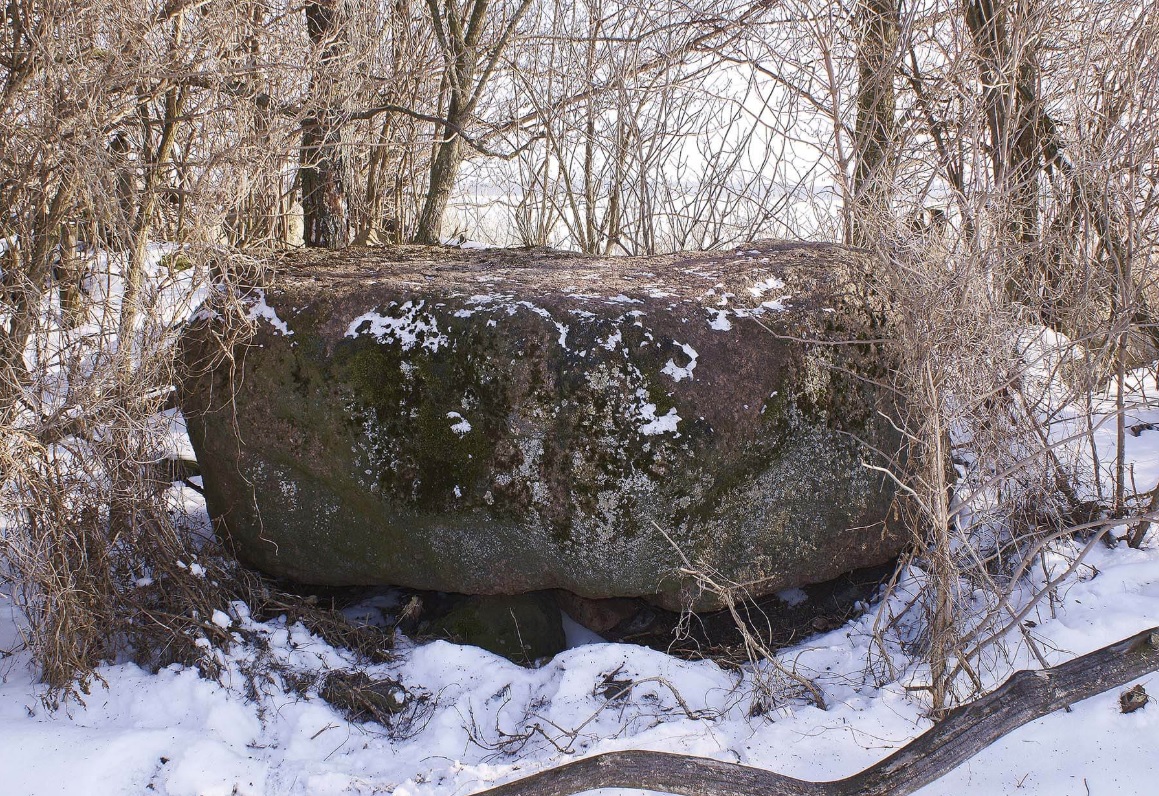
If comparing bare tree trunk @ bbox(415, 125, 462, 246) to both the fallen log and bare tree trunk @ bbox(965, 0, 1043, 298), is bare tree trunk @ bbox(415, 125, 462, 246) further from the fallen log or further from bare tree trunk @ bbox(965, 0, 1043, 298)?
the fallen log

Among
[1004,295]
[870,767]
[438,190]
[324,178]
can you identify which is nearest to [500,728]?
[870,767]

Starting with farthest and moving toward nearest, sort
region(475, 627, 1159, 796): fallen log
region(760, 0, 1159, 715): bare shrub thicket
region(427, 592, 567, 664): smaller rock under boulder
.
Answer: region(427, 592, 567, 664): smaller rock under boulder, region(760, 0, 1159, 715): bare shrub thicket, region(475, 627, 1159, 796): fallen log

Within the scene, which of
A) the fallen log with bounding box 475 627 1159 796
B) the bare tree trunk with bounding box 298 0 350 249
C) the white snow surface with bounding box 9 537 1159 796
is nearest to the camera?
the fallen log with bounding box 475 627 1159 796

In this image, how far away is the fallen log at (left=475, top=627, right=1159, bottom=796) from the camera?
247cm

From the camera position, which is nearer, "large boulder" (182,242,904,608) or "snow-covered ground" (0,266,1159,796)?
"snow-covered ground" (0,266,1159,796)

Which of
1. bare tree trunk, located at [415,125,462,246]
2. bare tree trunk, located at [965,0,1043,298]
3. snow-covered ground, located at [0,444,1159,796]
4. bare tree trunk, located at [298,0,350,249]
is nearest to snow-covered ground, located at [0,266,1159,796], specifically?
snow-covered ground, located at [0,444,1159,796]

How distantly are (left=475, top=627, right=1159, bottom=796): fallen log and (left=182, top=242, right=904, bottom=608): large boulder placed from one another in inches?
32.7

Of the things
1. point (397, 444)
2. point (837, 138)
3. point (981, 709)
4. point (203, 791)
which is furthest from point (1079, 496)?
point (203, 791)

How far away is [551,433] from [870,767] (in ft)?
5.08

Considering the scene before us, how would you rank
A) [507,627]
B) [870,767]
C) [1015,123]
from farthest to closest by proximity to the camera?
[1015,123] → [507,627] → [870,767]

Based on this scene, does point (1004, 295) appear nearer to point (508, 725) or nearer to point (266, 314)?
point (508, 725)

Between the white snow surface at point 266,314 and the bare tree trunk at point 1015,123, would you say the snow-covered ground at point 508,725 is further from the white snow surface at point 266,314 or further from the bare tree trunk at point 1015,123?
the bare tree trunk at point 1015,123

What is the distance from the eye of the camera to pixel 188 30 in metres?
3.43

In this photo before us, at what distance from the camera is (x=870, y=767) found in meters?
2.52
